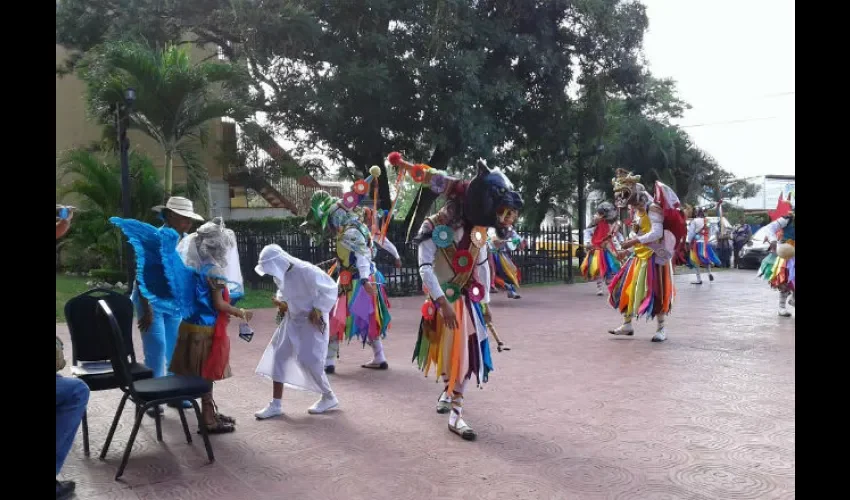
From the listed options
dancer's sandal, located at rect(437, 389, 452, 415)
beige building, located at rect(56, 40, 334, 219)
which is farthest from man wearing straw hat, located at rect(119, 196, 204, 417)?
beige building, located at rect(56, 40, 334, 219)

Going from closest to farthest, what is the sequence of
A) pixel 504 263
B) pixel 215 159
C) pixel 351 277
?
pixel 351 277 < pixel 504 263 < pixel 215 159

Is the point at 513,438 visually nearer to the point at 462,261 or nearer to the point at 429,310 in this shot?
the point at 429,310

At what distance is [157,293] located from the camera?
4.68 metres

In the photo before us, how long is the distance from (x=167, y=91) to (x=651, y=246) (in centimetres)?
1012

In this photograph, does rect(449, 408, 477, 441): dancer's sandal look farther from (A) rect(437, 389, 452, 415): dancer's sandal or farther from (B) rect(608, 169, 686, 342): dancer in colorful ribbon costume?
(B) rect(608, 169, 686, 342): dancer in colorful ribbon costume

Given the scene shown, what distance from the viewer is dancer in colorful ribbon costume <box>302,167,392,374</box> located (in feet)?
22.1

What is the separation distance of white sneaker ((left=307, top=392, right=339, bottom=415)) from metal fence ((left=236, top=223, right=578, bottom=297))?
323 inches

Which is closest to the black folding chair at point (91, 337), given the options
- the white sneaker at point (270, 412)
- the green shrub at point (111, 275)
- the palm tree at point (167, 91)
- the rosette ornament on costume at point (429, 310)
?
the white sneaker at point (270, 412)

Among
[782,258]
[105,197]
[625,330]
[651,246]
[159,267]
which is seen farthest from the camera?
[105,197]

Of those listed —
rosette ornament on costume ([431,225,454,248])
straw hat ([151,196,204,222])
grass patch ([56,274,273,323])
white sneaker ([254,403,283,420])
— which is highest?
straw hat ([151,196,204,222])

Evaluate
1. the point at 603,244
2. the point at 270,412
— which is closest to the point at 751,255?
the point at 603,244

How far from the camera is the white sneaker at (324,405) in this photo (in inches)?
212
